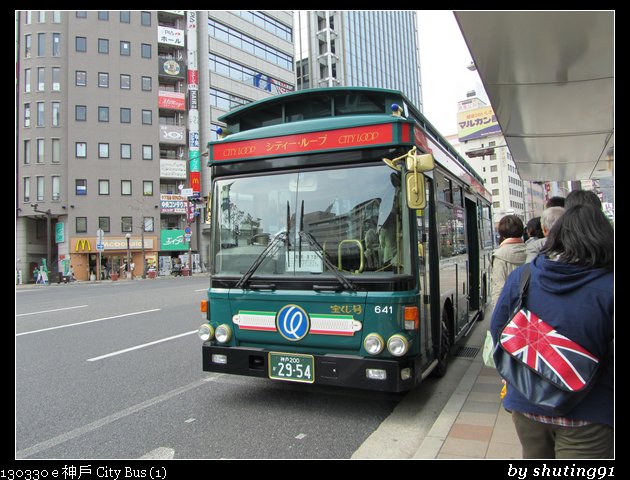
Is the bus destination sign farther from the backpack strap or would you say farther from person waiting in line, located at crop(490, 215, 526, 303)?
the backpack strap

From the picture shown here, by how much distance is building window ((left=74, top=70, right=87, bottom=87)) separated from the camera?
141ft

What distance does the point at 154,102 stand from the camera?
45406 millimetres

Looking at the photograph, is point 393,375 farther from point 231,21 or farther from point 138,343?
point 231,21

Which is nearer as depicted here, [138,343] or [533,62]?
[533,62]

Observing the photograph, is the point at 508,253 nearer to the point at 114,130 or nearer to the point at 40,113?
the point at 114,130

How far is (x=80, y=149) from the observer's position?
4294 cm

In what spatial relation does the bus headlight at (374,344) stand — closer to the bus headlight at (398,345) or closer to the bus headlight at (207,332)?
the bus headlight at (398,345)

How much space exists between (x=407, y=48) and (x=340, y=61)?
30980mm

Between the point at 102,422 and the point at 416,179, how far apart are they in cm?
377

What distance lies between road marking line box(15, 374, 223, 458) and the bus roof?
313cm

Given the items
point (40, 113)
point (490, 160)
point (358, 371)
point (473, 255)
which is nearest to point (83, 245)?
point (40, 113)

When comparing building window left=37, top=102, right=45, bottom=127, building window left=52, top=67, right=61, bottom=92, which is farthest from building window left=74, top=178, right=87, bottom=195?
building window left=52, top=67, right=61, bottom=92

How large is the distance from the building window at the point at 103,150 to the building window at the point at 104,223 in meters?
6.13

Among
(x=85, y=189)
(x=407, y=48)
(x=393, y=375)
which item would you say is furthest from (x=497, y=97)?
(x=407, y=48)
